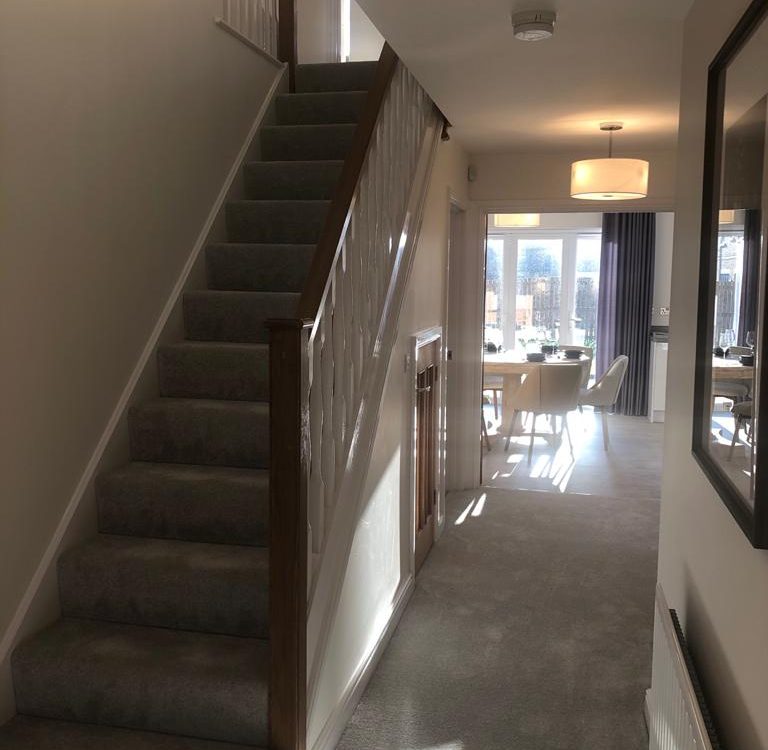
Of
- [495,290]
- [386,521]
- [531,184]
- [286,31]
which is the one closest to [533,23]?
[386,521]

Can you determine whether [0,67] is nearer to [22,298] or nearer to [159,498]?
[22,298]

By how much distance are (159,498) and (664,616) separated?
1.82 metres

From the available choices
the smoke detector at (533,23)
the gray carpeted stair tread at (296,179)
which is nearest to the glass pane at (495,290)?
the gray carpeted stair tread at (296,179)

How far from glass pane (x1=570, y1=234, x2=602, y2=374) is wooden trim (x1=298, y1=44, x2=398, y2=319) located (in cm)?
686

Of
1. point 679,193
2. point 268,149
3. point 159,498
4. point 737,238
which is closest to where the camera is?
Answer: point 737,238

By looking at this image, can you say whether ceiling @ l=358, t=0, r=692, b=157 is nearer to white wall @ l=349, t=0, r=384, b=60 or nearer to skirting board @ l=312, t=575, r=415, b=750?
skirting board @ l=312, t=575, r=415, b=750

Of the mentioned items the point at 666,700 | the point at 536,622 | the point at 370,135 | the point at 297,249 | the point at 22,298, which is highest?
the point at 370,135

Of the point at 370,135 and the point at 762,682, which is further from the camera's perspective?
the point at 370,135

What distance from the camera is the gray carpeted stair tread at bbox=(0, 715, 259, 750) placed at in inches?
94.4

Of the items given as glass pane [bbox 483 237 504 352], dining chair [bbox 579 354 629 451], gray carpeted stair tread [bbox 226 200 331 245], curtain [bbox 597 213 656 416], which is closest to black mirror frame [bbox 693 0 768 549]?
gray carpeted stair tread [bbox 226 200 331 245]

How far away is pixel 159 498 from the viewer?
300 cm

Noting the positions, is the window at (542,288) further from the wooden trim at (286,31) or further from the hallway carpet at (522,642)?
the wooden trim at (286,31)

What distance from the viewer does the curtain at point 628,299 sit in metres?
9.12

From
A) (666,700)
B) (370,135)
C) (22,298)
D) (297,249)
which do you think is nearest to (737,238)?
(666,700)
